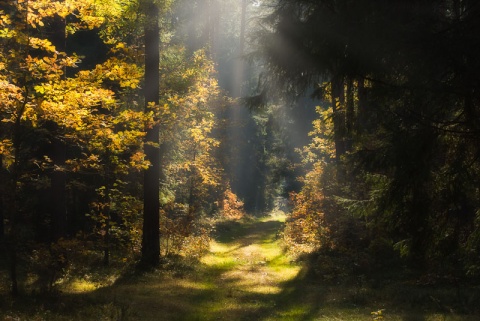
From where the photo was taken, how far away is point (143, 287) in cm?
1305

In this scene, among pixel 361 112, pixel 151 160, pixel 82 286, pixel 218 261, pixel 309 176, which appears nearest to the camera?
pixel 361 112

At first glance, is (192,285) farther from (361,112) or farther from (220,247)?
(220,247)

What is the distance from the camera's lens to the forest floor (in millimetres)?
9727

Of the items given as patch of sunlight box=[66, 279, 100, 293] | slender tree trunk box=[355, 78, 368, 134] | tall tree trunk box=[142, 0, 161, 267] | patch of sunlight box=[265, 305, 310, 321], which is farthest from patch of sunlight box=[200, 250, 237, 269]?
slender tree trunk box=[355, 78, 368, 134]

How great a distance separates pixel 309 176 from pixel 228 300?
37.9 ft

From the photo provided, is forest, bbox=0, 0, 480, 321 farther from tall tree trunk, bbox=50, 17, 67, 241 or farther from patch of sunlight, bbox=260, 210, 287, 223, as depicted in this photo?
patch of sunlight, bbox=260, 210, 287, 223

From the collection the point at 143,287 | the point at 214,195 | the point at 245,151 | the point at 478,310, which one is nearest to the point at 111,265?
the point at 143,287

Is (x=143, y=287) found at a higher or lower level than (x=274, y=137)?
lower

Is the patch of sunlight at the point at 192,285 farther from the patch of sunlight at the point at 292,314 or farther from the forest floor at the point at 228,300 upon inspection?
the patch of sunlight at the point at 292,314

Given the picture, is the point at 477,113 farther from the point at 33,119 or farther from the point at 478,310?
the point at 33,119

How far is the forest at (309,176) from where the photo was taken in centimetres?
723

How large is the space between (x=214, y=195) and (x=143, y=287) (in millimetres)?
26457

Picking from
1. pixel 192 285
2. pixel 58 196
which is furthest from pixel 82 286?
pixel 192 285

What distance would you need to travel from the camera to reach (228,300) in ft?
41.2
